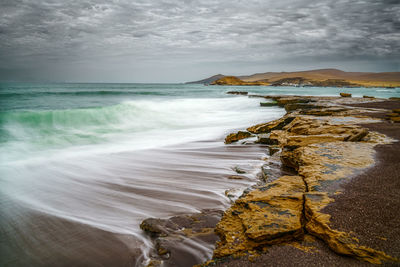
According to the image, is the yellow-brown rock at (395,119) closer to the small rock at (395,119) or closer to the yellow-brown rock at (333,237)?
the small rock at (395,119)

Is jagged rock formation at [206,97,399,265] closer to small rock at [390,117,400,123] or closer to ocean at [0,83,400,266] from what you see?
ocean at [0,83,400,266]

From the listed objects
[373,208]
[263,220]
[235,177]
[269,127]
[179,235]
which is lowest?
[179,235]

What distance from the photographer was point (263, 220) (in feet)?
8.08

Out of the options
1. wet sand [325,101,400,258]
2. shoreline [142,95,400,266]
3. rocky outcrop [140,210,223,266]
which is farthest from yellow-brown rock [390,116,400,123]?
rocky outcrop [140,210,223,266]

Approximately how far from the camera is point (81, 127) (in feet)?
37.3

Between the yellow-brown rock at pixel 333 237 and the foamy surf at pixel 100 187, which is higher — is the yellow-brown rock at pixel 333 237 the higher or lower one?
the higher one

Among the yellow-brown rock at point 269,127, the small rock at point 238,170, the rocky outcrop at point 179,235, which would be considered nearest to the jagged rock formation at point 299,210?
the rocky outcrop at point 179,235

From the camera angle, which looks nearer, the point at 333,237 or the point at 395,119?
the point at 333,237

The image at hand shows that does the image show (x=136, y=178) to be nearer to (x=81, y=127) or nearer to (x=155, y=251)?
(x=155, y=251)

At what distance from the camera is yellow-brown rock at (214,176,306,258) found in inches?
88.4

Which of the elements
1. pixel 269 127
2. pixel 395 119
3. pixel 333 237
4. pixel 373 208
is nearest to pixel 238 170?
pixel 373 208

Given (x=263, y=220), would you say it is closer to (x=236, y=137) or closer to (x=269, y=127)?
(x=236, y=137)

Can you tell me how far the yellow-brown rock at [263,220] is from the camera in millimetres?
2246

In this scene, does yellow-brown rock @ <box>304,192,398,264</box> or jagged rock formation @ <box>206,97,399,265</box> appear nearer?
yellow-brown rock @ <box>304,192,398,264</box>
